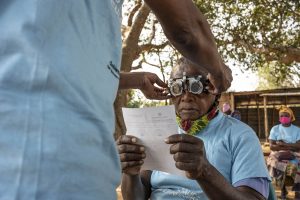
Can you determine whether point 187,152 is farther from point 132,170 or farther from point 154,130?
point 132,170

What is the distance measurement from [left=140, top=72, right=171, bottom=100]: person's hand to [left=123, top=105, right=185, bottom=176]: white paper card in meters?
0.29

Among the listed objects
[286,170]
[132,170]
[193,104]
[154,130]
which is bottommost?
[286,170]

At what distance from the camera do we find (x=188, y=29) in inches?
46.5

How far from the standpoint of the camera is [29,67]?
2.79 feet

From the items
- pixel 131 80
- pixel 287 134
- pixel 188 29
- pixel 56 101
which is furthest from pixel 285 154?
pixel 56 101

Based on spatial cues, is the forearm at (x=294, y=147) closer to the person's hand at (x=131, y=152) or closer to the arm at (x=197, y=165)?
the arm at (x=197, y=165)

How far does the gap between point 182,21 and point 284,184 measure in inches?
277

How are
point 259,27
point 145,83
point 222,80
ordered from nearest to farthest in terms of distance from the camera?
1. point 222,80
2. point 145,83
3. point 259,27

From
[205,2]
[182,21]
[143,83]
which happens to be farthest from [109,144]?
[205,2]

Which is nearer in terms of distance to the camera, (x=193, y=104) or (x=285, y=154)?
(x=193, y=104)

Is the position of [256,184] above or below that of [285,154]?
above

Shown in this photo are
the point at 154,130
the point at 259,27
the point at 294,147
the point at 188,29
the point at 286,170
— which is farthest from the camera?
the point at 259,27

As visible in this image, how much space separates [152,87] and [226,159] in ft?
1.67

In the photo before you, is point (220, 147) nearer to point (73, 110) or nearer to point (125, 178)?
point (125, 178)
